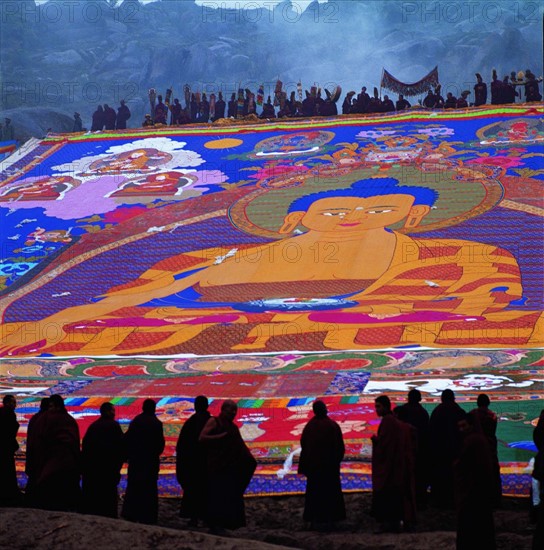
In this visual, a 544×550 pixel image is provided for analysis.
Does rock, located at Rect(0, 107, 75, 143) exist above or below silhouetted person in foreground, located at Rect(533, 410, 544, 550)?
above

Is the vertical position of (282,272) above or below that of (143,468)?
below

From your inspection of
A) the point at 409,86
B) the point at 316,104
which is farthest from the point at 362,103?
the point at 409,86

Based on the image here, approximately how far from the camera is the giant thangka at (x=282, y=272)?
1095cm

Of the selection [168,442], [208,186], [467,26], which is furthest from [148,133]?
[467,26]

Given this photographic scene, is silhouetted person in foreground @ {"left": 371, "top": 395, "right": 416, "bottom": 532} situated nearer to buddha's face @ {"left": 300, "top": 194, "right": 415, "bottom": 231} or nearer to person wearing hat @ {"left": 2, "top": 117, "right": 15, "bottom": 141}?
buddha's face @ {"left": 300, "top": 194, "right": 415, "bottom": 231}

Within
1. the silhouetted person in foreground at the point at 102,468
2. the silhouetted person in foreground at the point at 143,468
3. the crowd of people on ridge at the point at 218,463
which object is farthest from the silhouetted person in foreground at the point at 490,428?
the silhouetted person in foreground at the point at 102,468

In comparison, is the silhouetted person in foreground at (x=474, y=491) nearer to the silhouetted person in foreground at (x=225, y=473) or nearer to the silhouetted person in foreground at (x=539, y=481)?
the silhouetted person in foreground at (x=539, y=481)

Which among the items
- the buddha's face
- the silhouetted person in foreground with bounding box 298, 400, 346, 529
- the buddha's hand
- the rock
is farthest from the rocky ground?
the rock

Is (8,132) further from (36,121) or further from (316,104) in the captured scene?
(316,104)

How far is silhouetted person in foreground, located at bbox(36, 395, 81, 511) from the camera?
792cm

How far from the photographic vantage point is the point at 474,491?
6.85 m

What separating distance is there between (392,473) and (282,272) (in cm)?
937

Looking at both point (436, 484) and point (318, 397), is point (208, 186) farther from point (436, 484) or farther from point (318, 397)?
point (436, 484)

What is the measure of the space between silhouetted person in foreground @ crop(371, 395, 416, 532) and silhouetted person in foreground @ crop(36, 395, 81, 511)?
2.01m
